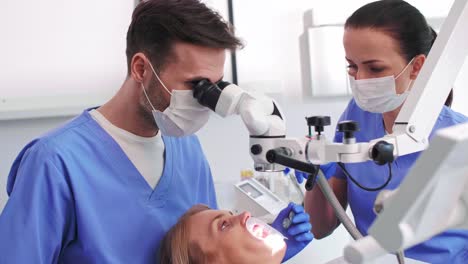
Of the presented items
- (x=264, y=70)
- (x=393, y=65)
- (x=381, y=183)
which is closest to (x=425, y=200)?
(x=393, y=65)

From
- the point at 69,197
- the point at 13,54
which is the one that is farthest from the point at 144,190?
the point at 13,54

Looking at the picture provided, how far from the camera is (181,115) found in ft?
3.96

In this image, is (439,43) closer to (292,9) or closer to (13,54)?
(292,9)

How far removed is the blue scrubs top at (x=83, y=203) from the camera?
1.06 m

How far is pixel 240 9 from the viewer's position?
221 cm

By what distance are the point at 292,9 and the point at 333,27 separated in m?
0.22

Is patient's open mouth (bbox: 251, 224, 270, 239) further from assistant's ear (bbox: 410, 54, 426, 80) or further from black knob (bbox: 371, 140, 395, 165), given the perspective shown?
assistant's ear (bbox: 410, 54, 426, 80)

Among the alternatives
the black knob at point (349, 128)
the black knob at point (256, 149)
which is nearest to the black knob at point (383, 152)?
the black knob at point (349, 128)

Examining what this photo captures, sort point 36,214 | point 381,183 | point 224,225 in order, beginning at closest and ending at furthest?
point 36,214 → point 224,225 → point 381,183

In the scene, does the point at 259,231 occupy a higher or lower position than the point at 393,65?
lower

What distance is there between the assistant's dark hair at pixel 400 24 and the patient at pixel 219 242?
0.58m

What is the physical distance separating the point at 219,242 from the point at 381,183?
0.56 metres

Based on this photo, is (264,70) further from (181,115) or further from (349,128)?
(349,128)

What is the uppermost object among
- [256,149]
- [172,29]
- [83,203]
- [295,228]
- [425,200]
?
[172,29]
